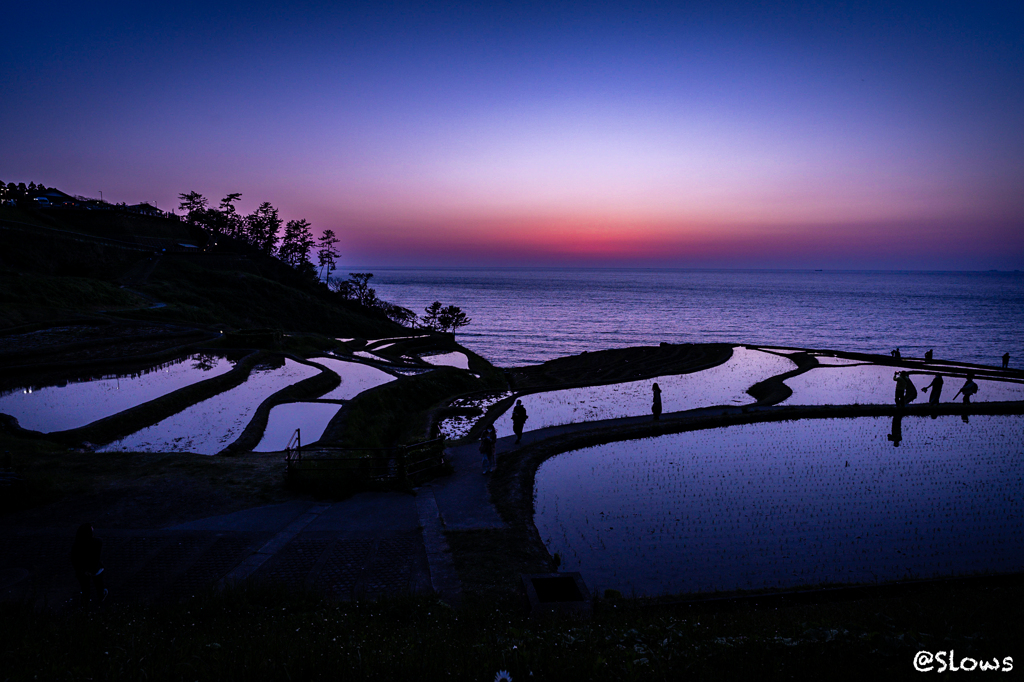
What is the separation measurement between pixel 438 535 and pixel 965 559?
42.7 feet

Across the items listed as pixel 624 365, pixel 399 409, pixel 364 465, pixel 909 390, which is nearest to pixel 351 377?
pixel 399 409

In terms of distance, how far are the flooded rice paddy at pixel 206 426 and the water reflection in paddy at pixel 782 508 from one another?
1342 cm

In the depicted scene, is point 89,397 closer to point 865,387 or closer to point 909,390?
point 909,390

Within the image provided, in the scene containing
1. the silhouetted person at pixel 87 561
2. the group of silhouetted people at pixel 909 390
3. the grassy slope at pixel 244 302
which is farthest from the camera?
the grassy slope at pixel 244 302

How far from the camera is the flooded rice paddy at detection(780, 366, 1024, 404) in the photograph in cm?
3198

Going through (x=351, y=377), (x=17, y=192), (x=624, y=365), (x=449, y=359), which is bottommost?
(x=624, y=365)

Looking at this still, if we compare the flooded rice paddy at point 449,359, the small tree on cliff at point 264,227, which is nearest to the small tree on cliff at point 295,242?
the small tree on cliff at point 264,227

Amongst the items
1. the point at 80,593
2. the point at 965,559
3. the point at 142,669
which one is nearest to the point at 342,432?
the point at 80,593

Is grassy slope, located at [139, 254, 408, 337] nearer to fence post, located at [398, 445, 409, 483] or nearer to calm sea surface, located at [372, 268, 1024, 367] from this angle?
calm sea surface, located at [372, 268, 1024, 367]

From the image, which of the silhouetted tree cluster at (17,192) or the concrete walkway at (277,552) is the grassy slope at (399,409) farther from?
the silhouetted tree cluster at (17,192)

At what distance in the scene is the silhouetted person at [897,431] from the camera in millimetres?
22045

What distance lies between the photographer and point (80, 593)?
9.38 meters

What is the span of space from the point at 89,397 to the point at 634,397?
29437 millimetres

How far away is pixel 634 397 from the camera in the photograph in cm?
3306
